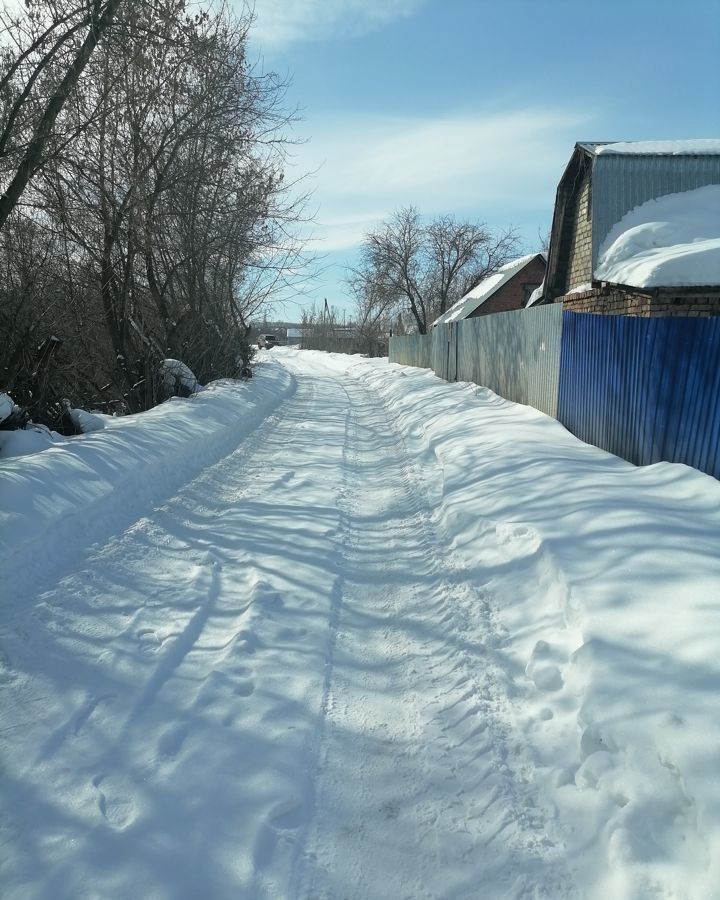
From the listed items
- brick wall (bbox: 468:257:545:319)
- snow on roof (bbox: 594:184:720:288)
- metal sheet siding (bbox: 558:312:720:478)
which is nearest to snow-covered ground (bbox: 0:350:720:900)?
metal sheet siding (bbox: 558:312:720:478)

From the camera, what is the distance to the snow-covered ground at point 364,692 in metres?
2.25

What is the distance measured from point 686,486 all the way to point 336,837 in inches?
164

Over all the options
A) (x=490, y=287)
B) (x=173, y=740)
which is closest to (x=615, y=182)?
(x=173, y=740)

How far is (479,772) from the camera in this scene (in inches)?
107

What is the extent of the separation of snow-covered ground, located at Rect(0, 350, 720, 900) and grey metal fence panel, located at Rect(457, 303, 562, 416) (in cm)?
421

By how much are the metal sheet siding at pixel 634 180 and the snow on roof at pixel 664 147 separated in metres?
0.08

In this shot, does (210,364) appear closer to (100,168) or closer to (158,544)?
(100,168)

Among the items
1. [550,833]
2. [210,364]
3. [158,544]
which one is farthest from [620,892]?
[210,364]

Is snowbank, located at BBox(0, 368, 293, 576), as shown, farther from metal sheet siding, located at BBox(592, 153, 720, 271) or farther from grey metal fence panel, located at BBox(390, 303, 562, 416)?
metal sheet siding, located at BBox(592, 153, 720, 271)

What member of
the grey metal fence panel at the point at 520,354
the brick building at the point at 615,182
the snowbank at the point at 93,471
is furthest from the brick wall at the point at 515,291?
the snowbank at the point at 93,471

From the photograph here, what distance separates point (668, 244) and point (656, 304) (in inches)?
87.5

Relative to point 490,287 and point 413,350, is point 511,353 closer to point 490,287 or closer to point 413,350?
point 413,350

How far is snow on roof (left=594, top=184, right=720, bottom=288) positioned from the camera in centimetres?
818

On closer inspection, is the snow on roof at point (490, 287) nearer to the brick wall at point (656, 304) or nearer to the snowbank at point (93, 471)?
the brick wall at point (656, 304)
